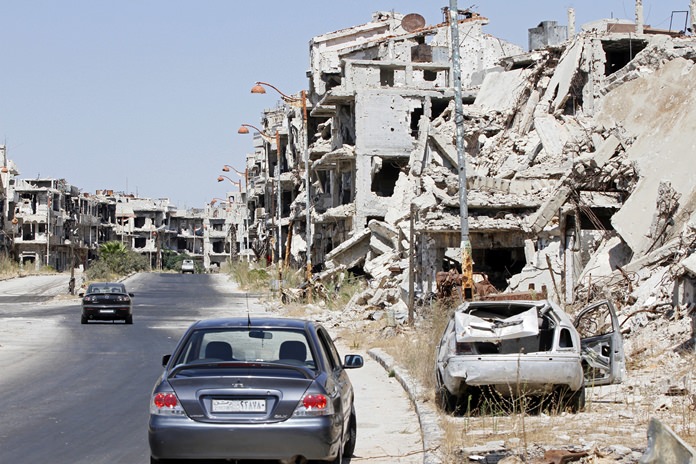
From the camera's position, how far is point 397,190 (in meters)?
56.7

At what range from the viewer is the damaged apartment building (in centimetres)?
2512

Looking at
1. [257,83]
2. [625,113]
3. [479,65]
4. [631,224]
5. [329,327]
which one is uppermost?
[479,65]

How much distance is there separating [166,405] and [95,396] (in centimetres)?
907

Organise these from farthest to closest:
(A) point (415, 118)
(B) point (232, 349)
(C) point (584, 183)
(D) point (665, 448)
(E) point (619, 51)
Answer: (A) point (415, 118), (E) point (619, 51), (C) point (584, 183), (B) point (232, 349), (D) point (665, 448)

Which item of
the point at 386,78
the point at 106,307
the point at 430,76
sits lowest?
the point at 106,307

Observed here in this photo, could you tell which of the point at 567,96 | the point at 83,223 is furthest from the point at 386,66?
the point at 83,223

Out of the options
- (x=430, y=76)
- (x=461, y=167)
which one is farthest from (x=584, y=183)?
(x=430, y=76)

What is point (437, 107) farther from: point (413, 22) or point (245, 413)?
point (245, 413)

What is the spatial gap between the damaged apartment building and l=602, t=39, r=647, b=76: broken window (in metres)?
0.09

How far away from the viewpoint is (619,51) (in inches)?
1838

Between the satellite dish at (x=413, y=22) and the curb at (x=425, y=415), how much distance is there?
51.1 meters

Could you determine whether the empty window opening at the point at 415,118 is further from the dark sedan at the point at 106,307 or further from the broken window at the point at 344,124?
the dark sedan at the point at 106,307

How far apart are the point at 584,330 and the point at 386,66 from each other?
4599 centimetres

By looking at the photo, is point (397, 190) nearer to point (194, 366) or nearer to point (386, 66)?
point (386, 66)
